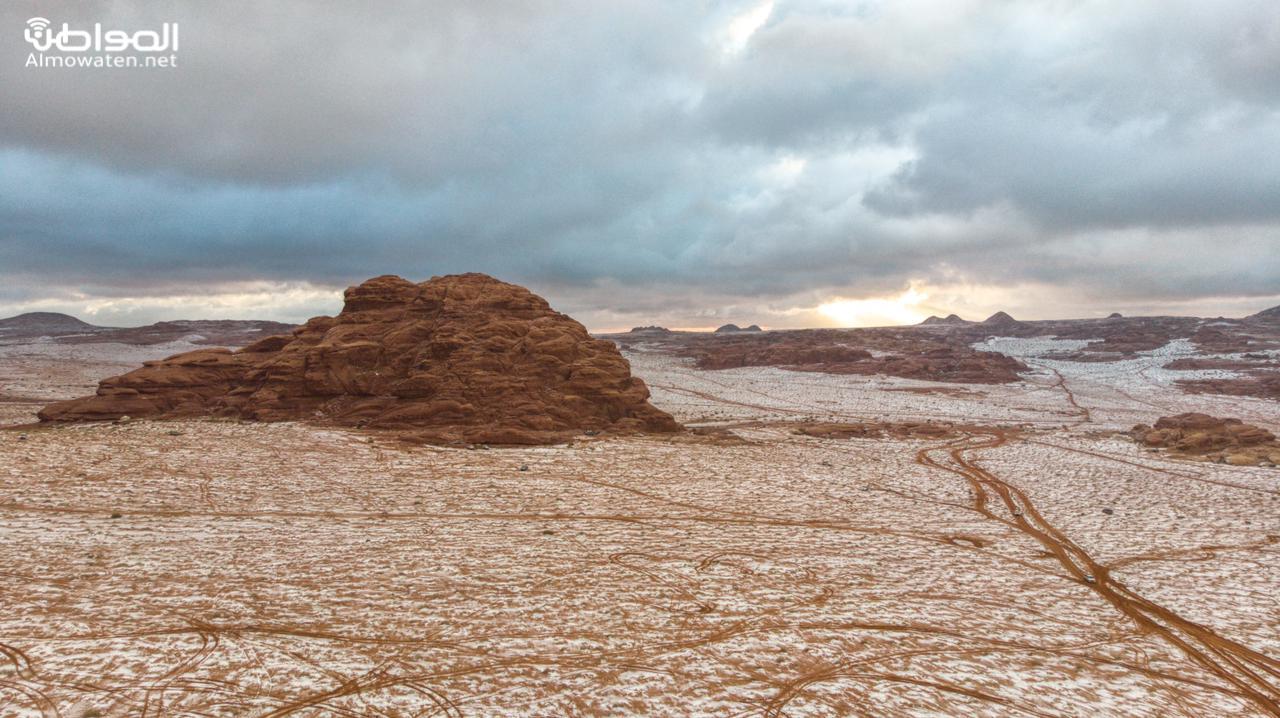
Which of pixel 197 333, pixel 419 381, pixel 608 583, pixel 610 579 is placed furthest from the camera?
pixel 197 333

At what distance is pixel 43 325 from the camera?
175 m

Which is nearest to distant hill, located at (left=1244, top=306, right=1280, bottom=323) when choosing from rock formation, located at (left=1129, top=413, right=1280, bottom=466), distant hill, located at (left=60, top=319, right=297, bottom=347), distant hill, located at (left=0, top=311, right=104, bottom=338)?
rock formation, located at (left=1129, top=413, right=1280, bottom=466)

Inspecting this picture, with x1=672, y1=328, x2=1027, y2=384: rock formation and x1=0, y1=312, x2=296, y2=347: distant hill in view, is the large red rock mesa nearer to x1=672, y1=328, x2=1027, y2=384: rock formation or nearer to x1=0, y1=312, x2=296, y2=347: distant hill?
x1=672, y1=328, x2=1027, y2=384: rock formation

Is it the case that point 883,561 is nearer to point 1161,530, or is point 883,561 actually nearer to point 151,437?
point 1161,530

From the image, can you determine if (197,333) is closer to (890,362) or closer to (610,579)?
(890,362)

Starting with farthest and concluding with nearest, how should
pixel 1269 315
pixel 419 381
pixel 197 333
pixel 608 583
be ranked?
pixel 1269 315, pixel 197 333, pixel 419 381, pixel 608 583

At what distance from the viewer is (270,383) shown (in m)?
30.8

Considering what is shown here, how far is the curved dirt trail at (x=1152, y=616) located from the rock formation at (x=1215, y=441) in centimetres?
1348

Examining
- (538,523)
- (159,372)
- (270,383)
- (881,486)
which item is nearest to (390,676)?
(538,523)

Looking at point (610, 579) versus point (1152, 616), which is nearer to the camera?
point (1152, 616)

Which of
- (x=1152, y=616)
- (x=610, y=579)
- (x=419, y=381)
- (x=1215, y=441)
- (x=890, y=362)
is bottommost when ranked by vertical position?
(x=1152, y=616)

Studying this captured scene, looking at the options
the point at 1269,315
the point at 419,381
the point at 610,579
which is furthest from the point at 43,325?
the point at 1269,315

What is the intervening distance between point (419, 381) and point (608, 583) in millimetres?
20926

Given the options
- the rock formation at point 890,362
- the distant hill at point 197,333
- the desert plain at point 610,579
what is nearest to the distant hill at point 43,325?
the distant hill at point 197,333
